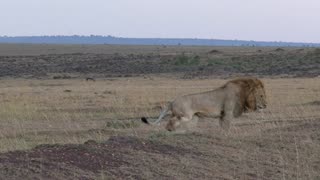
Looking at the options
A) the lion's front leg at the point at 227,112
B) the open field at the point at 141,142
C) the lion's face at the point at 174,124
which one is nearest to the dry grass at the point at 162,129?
the open field at the point at 141,142

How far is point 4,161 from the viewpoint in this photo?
9.42 meters

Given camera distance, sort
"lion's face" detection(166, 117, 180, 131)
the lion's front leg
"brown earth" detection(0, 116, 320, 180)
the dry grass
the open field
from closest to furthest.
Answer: "brown earth" detection(0, 116, 320, 180)
the open field
the dry grass
"lion's face" detection(166, 117, 180, 131)
the lion's front leg

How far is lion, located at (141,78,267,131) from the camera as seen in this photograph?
14414mm

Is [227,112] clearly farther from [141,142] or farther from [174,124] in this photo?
[141,142]

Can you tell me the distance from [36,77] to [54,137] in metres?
31.4

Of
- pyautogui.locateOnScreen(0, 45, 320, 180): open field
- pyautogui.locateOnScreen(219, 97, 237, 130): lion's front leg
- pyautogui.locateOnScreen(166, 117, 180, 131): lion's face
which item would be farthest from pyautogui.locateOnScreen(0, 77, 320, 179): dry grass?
pyautogui.locateOnScreen(166, 117, 180, 131): lion's face

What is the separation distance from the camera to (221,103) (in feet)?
48.9

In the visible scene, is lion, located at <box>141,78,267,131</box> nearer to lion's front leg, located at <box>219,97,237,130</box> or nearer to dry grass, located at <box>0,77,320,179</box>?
lion's front leg, located at <box>219,97,237,130</box>

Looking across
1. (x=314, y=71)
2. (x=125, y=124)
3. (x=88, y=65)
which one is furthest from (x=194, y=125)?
(x=88, y=65)

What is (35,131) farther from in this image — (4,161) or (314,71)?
(314,71)

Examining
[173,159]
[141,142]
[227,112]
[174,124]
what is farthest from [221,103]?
[173,159]

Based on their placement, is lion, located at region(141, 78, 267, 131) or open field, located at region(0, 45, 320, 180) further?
lion, located at region(141, 78, 267, 131)

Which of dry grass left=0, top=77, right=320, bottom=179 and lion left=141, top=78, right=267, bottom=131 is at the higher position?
lion left=141, top=78, right=267, bottom=131

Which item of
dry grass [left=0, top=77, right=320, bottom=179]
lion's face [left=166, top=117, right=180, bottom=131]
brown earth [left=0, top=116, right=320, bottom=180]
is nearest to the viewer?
brown earth [left=0, top=116, right=320, bottom=180]
